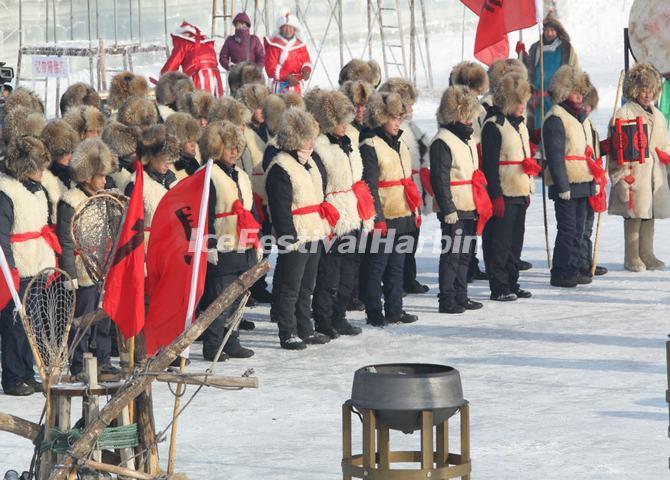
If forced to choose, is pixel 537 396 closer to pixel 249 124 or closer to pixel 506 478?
pixel 506 478

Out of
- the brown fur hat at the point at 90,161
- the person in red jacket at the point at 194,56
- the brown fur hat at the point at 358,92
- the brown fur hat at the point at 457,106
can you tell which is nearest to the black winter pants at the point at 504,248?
the brown fur hat at the point at 457,106

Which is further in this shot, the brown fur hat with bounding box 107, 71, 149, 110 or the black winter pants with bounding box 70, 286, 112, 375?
the brown fur hat with bounding box 107, 71, 149, 110

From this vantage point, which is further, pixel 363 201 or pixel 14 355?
pixel 363 201

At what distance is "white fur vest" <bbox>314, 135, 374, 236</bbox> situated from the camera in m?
10.1

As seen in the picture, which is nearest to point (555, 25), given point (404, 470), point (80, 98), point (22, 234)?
point (80, 98)

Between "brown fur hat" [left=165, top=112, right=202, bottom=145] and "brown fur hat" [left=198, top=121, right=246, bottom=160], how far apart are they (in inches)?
27.9

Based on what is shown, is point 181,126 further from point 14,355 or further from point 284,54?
point 284,54

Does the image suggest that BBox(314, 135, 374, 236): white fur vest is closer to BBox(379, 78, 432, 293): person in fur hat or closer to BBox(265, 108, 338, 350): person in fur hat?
BBox(265, 108, 338, 350): person in fur hat

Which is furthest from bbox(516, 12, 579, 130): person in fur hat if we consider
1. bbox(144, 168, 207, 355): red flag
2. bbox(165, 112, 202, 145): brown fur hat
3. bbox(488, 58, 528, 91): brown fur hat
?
bbox(144, 168, 207, 355): red flag

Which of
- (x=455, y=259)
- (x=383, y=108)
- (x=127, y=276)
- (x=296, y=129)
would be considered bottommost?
(x=455, y=259)

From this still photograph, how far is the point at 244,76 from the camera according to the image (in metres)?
12.7

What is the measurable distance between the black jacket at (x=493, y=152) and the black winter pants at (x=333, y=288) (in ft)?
4.67

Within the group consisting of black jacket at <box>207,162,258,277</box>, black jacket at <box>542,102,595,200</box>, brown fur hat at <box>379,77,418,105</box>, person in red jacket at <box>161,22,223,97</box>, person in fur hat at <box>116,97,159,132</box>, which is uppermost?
person in red jacket at <box>161,22,223,97</box>

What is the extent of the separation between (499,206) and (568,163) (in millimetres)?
850
